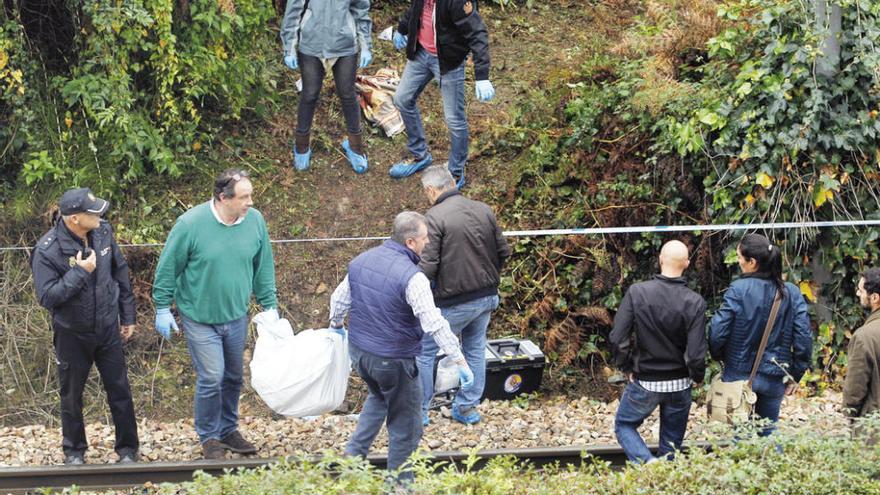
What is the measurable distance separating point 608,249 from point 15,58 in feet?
18.0

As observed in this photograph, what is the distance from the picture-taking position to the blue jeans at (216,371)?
7.40m

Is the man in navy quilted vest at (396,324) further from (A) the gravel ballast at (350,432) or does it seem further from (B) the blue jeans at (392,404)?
(A) the gravel ballast at (350,432)

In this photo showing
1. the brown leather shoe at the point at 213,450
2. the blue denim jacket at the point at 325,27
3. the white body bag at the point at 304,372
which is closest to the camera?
the white body bag at the point at 304,372

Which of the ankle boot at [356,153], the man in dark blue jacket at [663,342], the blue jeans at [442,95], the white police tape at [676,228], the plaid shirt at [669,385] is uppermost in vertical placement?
the blue jeans at [442,95]

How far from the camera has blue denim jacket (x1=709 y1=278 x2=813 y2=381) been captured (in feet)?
22.7

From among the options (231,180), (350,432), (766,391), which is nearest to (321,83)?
(231,180)

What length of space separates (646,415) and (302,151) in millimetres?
4943

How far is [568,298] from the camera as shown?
10.1 meters

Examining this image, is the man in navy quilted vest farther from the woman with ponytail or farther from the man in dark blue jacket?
the woman with ponytail

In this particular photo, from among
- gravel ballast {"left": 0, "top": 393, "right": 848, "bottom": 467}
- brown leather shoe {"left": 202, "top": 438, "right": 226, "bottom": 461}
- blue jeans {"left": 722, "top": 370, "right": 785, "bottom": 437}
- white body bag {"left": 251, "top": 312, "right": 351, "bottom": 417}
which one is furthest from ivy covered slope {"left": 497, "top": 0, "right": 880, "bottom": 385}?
brown leather shoe {"left": 202, "top": 438, "right": 226, "bottom": 461}

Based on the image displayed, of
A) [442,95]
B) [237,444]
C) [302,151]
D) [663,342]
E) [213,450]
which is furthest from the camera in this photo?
[302,151]

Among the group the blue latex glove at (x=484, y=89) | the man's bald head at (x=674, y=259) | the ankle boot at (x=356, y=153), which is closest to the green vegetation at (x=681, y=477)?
the man's bald head at (x=674, y=259)

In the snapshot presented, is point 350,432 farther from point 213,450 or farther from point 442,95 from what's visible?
point 442,95

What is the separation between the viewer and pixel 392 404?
22.9 feet
